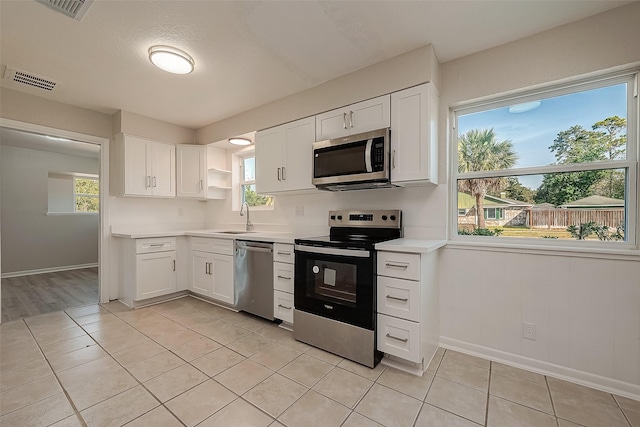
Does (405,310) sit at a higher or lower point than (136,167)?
lower

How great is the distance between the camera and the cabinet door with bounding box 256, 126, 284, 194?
304 cm

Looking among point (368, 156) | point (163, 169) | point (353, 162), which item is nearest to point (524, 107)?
point (368, 156)

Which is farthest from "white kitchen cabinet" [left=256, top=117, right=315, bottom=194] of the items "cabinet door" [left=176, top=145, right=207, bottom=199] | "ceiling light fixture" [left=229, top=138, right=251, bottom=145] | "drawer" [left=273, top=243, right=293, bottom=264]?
"cabinet door" [left=176, top=145, right=207, bottom=199]

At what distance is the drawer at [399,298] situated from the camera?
1899 millimetres

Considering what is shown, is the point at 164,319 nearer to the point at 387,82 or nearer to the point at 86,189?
the point at 387,82

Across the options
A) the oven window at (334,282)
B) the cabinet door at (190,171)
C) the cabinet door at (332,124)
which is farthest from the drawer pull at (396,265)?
the cabinet door at (190,171)

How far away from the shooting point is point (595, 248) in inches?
73.3

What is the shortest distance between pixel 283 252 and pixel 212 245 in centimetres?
119

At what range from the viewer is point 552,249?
6.38ft

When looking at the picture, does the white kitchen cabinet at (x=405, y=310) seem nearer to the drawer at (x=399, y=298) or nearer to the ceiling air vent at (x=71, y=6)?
the drawer at (x=399, y=298)

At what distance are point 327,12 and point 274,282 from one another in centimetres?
232

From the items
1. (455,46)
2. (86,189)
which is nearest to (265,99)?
(455,46)

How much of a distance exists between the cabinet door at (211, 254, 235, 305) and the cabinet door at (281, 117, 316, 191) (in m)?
1.14

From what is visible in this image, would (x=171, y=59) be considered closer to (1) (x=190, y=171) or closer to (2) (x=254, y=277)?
(1) (x=190, y=171)
